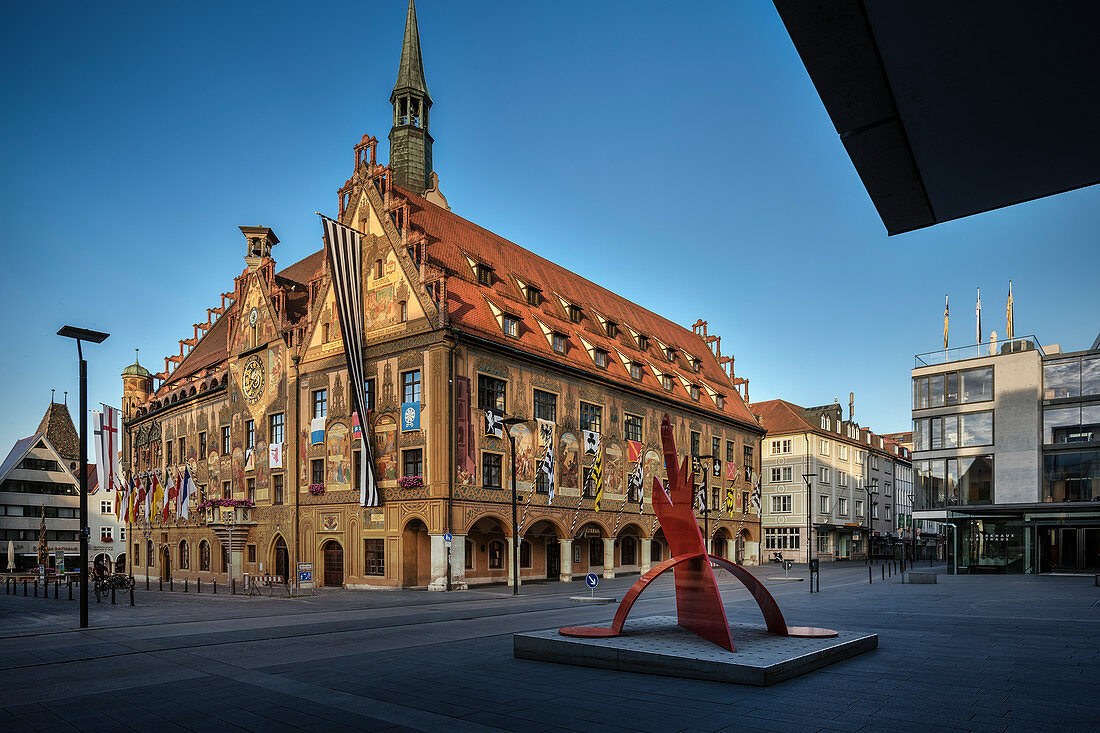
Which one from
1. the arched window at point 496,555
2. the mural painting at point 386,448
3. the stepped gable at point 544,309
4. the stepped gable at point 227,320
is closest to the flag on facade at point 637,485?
the stepped gable at point 544,309

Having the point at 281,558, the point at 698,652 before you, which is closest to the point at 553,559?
the point at 281,558

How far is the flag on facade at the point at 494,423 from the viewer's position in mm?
39750

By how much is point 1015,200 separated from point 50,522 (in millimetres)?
104224

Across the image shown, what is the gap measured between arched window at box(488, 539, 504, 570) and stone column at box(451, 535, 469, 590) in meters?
3.97

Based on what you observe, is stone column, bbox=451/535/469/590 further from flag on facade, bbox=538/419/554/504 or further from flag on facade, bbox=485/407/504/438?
flag on facade, bbox=538/419/554/504

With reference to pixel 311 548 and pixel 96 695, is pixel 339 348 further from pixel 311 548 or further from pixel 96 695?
pixel 96 695

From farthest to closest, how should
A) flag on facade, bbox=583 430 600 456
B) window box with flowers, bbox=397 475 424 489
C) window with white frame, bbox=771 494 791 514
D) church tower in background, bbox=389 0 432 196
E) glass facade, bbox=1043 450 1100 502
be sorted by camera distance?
window with white frame, bbox=771 494 791 514, church tower in background, bbox=389 0 432 196, glass facade, bbox=1043 450 1100 502, flag on facade, bbox=583 430 600 456, window box with flowers, bbox=397 475 424 489

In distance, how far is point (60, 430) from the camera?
336 feet

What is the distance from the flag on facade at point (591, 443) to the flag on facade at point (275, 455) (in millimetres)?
17772

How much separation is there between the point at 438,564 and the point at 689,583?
969 inches

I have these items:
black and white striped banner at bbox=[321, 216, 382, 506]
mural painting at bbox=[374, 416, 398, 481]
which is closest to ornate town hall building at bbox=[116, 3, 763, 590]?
mural painting at bbox=[374, 416, 398, 481]

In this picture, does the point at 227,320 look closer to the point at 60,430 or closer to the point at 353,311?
the point at 353,311

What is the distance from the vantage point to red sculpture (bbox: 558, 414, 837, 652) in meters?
14.4

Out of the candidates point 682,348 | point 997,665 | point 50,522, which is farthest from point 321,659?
point 50,522
